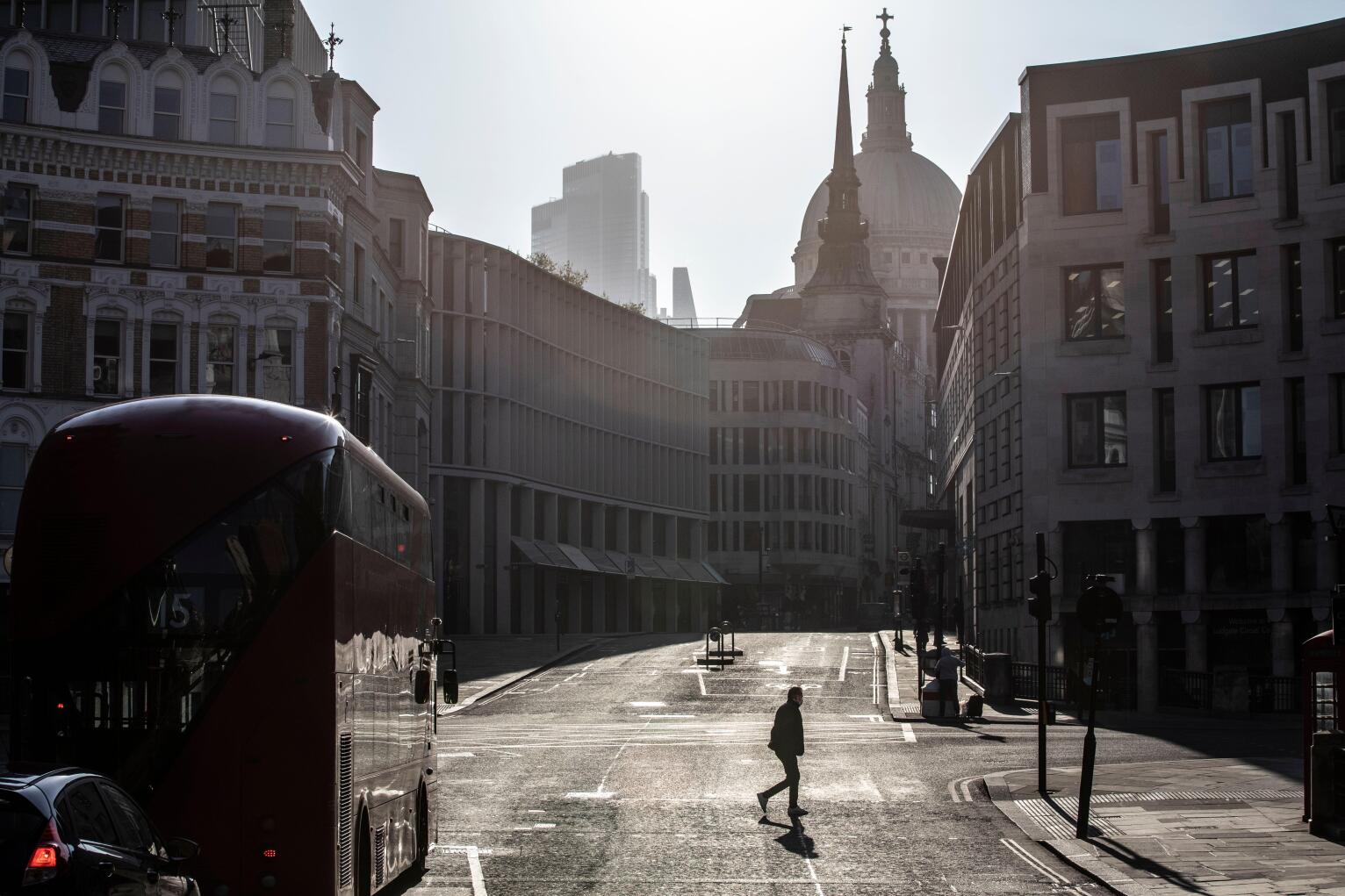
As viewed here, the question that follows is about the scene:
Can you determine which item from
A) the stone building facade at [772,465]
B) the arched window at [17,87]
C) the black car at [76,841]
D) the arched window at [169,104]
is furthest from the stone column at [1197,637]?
the stone building facade at [772,465]

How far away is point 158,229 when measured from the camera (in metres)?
56.2

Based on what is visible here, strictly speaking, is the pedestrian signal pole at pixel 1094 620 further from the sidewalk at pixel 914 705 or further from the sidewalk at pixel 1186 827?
the sidewalk at pixel 914 705

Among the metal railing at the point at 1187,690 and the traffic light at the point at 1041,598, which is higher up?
the traffic light at the point at 1041,598

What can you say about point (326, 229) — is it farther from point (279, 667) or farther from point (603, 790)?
point (279, 667)

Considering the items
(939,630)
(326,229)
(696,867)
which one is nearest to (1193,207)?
(939,630)

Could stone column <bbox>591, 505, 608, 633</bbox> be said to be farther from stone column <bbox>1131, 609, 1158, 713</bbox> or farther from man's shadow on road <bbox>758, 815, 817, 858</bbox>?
man's shadow on road <bbox>758, 815, 817, 858</bbox>

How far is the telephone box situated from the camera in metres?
21.6

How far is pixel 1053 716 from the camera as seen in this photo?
39750mm

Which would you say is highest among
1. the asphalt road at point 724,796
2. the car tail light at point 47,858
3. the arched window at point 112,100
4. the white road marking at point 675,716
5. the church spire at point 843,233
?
the church spire at point 843,233

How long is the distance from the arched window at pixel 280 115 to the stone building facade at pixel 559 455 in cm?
3008

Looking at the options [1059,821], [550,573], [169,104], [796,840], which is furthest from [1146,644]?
[550,573]

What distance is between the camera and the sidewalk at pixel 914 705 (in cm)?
4172

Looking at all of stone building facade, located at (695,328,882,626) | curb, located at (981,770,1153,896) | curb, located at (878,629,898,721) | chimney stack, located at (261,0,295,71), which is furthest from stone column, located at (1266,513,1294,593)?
stone building facade, located at (695,328,882,626)

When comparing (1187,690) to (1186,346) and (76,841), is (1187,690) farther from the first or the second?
(76,841)
